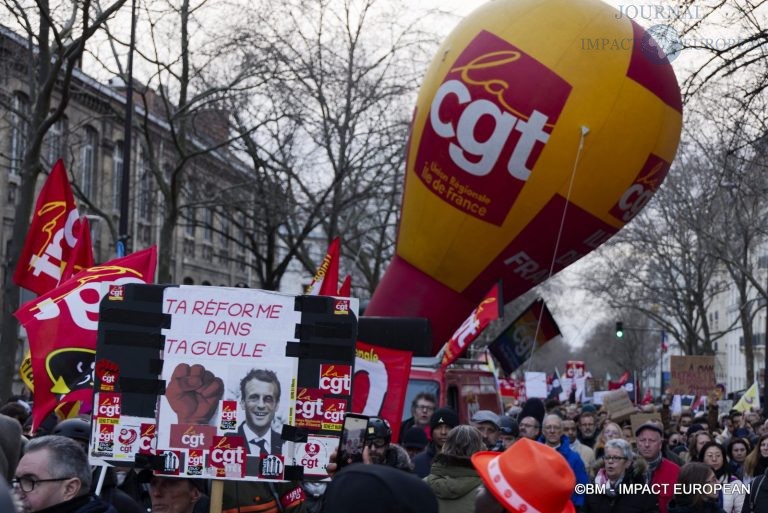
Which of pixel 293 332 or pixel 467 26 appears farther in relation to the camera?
pixel 467 26

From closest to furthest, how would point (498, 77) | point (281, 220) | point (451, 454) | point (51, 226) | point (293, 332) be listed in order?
point (293, 332) → point (451, 454) → point (51, 226) → point (498, 77) → point (281, 220)

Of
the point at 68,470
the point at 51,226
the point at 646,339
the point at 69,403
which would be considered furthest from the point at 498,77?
the point at 646,339

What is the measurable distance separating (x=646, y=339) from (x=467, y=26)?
92.9 m

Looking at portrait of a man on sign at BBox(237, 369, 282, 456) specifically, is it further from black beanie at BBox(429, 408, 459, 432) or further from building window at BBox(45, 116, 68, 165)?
building window at BBox(45, 116, 68, 165)

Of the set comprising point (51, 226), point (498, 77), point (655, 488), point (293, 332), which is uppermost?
point (498, 77)

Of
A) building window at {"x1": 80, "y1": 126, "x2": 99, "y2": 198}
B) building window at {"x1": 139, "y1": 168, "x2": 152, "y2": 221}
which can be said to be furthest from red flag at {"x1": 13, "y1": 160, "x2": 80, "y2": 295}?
building window at {"x1": 80, "y1": 126, "x2": 99, "y2": 198}

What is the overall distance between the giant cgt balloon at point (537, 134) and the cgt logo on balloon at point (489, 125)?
0.6 inches

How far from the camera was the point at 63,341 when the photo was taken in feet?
28.6

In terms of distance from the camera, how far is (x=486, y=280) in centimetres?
1698

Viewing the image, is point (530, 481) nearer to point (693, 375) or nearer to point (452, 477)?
point (452, 477)

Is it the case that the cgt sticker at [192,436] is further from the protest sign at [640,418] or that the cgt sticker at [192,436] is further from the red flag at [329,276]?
the protest sign at [640,418]

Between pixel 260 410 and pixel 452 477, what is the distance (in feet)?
4.73

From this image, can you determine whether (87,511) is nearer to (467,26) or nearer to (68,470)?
(68,470)

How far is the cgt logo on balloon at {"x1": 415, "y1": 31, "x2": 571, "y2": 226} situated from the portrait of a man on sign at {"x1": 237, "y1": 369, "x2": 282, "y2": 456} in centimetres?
963
